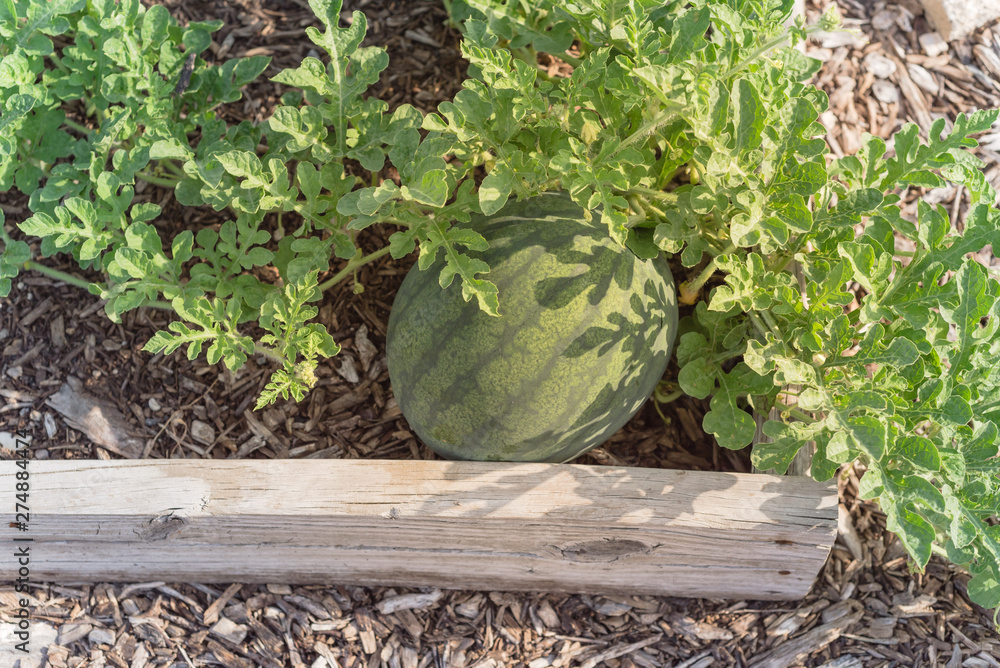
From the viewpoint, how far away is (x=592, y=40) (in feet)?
7.07

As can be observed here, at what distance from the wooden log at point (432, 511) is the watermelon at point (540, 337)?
0.51 feet

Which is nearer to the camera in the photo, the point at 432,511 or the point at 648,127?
the point at 648,127

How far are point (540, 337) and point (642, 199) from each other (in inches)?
23.3

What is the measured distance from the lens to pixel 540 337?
1.97 metres

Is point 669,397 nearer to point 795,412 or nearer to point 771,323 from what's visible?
point 795,412

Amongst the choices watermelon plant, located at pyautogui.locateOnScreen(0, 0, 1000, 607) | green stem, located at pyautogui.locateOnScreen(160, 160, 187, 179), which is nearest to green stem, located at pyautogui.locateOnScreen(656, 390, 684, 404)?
watermelon plant, located at pyautogui.locateOnScreen(0, 0, 1000, 607)

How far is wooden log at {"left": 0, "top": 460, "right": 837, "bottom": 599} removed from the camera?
85.2 inches

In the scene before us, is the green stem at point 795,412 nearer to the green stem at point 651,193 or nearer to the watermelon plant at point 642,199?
the watermelon plant at point 642,199

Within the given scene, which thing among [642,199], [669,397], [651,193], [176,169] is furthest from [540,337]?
[176,169]

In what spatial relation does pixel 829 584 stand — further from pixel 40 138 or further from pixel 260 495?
pixel 40 138

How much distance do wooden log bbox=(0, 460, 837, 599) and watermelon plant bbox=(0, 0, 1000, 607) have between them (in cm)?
24

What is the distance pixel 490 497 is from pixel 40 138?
184 cm

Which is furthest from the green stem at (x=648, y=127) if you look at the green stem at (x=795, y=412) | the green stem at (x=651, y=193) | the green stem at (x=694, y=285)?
the green stem at (x=795, y=412)

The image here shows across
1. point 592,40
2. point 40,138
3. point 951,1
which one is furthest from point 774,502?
point 40,138
